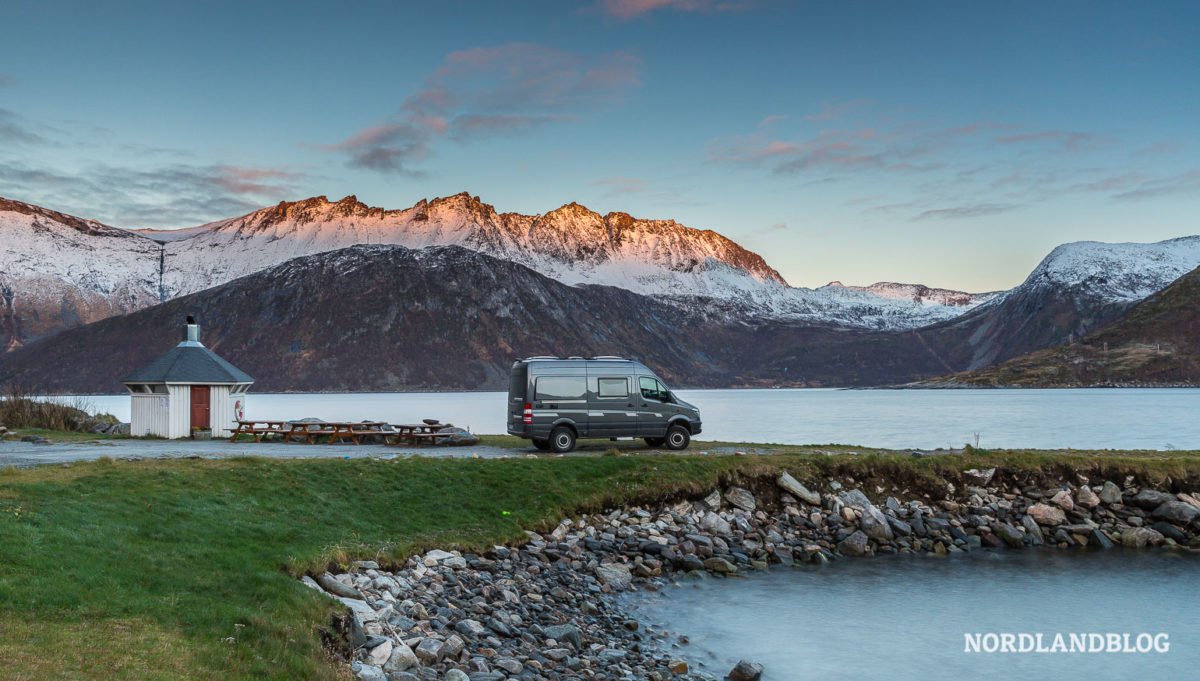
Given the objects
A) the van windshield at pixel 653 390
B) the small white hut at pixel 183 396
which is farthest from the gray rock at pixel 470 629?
the small white hut at pixel 183 396

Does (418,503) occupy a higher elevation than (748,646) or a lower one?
higher

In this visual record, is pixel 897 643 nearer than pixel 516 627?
No

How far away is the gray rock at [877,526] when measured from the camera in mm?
26781

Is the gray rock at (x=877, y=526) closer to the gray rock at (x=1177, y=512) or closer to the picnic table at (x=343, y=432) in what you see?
the gray rock at (x=1177, y=512)

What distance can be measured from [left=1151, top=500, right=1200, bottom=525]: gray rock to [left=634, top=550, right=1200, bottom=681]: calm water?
2.32 meters

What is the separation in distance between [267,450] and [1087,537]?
2806 cm

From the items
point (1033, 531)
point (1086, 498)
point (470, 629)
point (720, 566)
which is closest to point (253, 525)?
point (470, 629)

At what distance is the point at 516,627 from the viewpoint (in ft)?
54.1

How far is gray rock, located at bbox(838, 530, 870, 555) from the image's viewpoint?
2606cm

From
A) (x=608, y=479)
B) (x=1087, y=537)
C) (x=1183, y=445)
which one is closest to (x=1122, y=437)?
(x=1183, y=445)

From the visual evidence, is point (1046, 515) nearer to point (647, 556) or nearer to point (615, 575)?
point (647, 556)

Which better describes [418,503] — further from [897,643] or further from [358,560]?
[897,643]

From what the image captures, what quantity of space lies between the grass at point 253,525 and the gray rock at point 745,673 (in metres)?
7.29

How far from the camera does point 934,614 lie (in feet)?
69.3
